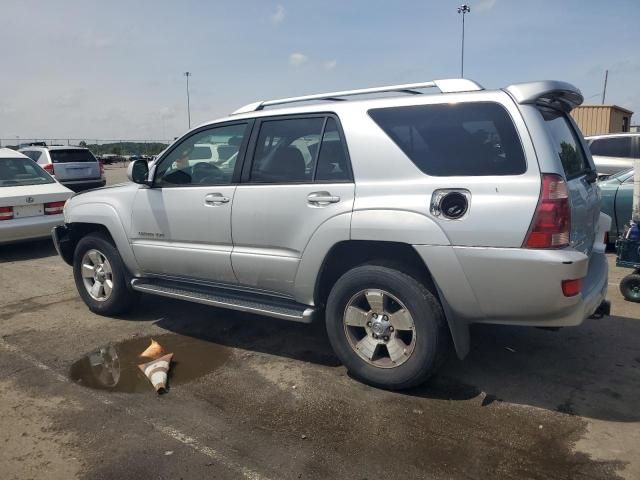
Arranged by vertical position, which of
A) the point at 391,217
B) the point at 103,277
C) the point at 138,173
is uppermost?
the point at 138,173

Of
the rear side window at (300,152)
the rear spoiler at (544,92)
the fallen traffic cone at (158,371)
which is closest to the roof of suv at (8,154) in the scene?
the fallen traffic cone at (158,371)

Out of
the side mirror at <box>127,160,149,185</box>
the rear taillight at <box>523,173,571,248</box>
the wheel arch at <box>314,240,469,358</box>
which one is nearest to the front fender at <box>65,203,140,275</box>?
the side mirror at <box>127,160,149,185</box>

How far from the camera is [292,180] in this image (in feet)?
13.2

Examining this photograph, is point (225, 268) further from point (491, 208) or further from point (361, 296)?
point (491, 208)

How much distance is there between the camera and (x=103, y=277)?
5395mm

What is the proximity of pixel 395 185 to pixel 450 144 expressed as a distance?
1.40ft

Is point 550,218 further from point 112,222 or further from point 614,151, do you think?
point 614,151

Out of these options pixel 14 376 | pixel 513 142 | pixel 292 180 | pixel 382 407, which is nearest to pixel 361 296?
pixel 382 407

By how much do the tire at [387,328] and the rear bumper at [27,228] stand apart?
21.0 ft

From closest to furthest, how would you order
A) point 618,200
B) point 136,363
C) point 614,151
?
1. point 136,363
2. point 618,200
3. point 614,151

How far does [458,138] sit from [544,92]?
22.4 inches

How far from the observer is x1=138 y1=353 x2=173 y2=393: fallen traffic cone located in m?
3.80

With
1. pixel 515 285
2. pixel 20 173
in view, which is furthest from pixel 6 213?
pixel 515 285

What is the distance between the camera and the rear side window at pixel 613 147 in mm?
9391
